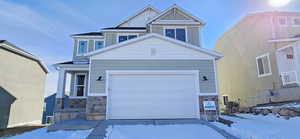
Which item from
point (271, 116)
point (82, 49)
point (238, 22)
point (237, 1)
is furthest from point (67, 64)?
point (238, 22)

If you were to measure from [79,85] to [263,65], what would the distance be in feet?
42.5

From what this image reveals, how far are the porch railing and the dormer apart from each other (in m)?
5.85

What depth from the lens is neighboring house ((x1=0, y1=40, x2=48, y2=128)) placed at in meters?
11.2

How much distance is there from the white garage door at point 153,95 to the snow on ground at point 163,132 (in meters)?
1.73

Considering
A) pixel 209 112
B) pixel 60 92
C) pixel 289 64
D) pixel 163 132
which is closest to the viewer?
pixel 163 132

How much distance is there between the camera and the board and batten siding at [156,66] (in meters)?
7.88

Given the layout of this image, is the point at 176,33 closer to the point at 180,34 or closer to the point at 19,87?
the point at 180,34

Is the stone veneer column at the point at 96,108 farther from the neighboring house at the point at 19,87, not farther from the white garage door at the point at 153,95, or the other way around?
the neighboring house at the point at 19,87

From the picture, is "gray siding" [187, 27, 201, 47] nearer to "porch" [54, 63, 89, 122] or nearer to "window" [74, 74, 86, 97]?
"porch" [54, 63, 89, 122]

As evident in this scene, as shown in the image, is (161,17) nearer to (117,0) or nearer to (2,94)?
(117,0)

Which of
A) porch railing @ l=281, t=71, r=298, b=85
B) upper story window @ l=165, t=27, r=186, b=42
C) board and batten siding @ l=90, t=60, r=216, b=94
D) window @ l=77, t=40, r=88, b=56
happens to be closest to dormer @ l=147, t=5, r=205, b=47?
upper story window @ l=165, t=27, r=186, b=42

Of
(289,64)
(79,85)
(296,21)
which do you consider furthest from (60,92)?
(296,21)

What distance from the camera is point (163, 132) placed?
5.27 meters

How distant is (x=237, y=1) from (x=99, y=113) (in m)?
11.1
